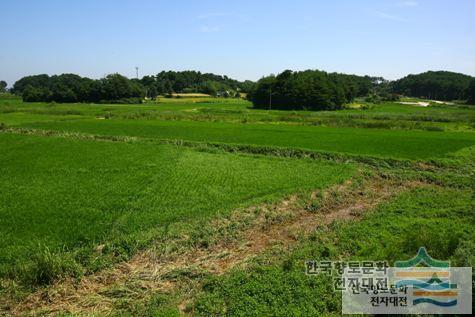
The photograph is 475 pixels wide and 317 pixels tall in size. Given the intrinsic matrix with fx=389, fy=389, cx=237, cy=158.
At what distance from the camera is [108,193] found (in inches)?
576

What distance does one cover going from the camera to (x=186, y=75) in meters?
144

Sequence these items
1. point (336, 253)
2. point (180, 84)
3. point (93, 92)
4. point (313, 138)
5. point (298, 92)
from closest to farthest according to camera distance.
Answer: point (336, 253) < point (313, 138) < point (298, 92) < point (93, 92) < point (180, 84)

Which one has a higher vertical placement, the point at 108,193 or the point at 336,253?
the point at 108,193

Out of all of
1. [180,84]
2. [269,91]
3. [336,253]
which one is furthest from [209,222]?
[180,84]

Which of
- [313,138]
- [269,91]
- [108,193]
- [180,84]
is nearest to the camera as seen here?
[108,193]

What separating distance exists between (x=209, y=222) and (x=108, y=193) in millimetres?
4879

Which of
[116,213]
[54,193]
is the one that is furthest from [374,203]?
[54,193]

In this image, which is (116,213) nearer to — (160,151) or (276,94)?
(160,151)

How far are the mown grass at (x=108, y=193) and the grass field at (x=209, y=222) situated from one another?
0.05 m

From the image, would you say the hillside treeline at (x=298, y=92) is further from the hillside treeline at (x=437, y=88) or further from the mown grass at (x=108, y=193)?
the mown grass at (x=108, y=193)

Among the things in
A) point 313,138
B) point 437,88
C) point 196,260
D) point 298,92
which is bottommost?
point 196,260

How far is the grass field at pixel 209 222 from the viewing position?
784cm

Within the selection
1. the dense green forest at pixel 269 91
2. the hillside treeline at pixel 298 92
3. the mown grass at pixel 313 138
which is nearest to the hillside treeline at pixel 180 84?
the dense green forest at pixel 269 91

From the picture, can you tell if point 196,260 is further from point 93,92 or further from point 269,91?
point 93,92
